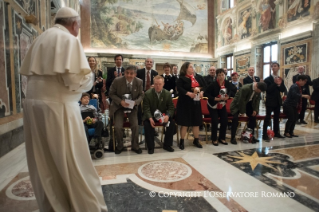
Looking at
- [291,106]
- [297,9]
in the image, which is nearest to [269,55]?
[297,9]

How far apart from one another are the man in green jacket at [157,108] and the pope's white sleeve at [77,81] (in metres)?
2.44

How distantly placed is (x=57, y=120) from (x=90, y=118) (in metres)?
2.21

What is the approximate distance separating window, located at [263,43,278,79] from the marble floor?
9.61m

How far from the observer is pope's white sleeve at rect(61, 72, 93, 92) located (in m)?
1.57

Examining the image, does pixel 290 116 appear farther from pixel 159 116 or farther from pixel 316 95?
pixel 159 116

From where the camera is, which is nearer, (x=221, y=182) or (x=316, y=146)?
(x=221, y=182)

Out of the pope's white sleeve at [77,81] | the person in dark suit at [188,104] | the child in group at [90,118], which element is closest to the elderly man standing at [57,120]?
the pope's white sleeve at [77,81]

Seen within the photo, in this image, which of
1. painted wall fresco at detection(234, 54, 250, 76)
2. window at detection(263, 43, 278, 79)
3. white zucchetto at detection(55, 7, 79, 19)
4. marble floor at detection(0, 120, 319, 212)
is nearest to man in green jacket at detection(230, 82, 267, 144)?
marble floor at detection(0, 120, 319, 212)

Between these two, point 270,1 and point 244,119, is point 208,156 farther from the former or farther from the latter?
point 270,1

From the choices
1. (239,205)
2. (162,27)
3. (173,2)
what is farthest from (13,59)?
(173,2)

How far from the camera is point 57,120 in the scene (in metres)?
1.59

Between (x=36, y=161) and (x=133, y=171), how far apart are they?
1703mm

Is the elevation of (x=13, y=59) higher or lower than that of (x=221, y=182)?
higher

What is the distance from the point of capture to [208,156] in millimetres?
3832
